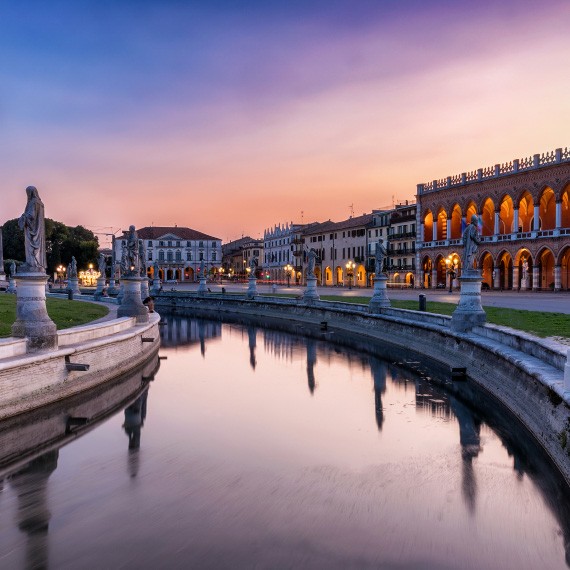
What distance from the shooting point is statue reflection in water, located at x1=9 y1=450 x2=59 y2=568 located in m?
7.79

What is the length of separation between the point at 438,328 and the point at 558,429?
40.4 ft

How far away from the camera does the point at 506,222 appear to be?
68.4 metres

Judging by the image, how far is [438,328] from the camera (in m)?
22.4

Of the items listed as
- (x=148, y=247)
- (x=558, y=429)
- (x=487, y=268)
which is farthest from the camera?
(x=148, y=247)

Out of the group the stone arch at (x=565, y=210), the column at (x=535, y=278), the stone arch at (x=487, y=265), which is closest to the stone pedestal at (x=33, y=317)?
the column at (x=535, y=278)

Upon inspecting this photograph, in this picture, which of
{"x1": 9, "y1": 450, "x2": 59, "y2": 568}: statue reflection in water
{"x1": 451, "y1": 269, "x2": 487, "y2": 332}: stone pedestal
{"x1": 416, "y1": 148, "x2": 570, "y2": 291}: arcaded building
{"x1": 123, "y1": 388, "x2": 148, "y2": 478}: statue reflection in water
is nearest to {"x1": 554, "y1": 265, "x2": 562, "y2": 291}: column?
{"x1": 416, "y1": 148, "x2": 570, "y2": 291}: arcaded building

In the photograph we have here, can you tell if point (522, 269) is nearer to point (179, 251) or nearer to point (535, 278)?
point (535, 278)

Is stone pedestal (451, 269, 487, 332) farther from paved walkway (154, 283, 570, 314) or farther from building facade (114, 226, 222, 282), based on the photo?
building facade (114, 226, 222, 282)

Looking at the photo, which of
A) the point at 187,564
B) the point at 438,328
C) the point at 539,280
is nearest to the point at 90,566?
the point at 187,564

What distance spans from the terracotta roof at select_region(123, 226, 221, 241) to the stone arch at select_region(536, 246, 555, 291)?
10406 cm

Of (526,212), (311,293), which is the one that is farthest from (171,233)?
(311,293)

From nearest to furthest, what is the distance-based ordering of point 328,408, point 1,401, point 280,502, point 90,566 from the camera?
point 90,566 → point 280,502 → point 1,401 → point 328,408

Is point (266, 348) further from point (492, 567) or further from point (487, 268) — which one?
point (487, 268)

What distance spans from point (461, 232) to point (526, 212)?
827 cm
